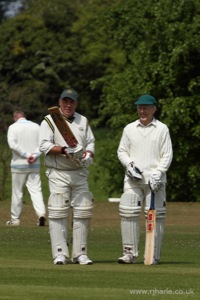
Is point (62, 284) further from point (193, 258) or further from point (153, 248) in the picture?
point (193, 258)

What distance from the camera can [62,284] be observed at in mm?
11750

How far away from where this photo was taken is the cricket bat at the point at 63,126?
14.0m

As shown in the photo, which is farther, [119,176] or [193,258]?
[119,176]

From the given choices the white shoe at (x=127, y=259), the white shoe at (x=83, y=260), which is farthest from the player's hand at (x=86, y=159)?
the white shoe at (x=127, y=259)

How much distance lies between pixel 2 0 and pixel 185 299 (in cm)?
9936

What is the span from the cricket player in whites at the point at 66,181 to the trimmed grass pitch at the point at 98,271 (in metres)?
0.26

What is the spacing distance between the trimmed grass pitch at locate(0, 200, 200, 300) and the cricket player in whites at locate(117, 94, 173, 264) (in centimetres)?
33

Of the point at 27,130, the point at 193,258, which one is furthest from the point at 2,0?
the point at 193,258

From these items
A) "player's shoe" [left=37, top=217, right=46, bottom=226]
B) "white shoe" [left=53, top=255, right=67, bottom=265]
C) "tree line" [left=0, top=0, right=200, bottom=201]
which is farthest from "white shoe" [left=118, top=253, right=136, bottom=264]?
"tree line" [left=0, top=0, right=200, bottom=201]

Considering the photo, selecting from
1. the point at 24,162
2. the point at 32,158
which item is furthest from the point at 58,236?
the point at 24,162

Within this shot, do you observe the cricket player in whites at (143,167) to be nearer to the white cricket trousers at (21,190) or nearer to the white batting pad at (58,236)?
the white batting pad at (58,236)

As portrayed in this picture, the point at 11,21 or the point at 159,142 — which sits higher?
the point at 11,21

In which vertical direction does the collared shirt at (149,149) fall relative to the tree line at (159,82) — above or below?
below

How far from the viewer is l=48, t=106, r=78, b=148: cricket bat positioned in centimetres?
1401
